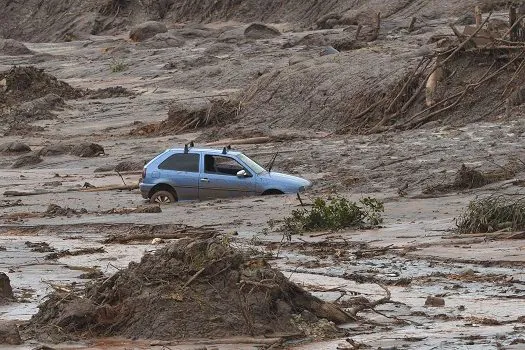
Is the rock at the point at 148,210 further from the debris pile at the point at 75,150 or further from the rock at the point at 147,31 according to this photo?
the rock at the point at 147,31

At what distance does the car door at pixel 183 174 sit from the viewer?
2585 centimetres

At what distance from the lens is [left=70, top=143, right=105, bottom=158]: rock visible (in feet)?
120

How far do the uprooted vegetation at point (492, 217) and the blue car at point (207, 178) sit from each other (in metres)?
7.24

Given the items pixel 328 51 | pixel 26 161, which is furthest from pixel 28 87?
pixel 26 161

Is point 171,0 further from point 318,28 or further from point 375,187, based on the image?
point 375,187

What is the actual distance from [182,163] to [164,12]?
171 feet

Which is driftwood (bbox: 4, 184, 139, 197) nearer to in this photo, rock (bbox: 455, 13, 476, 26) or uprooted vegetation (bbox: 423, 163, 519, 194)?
uprooted vegetation (bbox: 423, 163, 519, 194)

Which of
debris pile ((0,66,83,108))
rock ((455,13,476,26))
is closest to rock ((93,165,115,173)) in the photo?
debris pile ((0,66,83,108))

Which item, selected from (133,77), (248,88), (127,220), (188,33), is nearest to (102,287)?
(127,220)

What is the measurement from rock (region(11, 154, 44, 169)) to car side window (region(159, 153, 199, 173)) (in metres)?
11.0

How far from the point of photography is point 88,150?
36719 millimetres

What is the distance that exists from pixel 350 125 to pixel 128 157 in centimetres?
563

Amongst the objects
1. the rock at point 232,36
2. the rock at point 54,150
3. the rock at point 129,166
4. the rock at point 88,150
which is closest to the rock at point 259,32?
the rock at point 232,36

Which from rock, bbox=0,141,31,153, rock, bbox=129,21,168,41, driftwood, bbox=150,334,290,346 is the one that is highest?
rock, bbox=129,21,168,41
